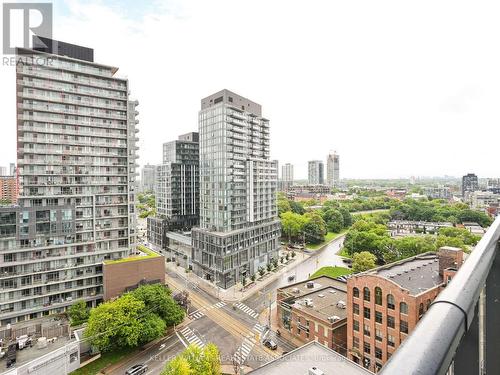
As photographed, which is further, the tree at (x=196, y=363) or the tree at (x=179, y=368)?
the tree at (x=196, y=363)

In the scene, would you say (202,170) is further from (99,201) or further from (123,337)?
(123,337)

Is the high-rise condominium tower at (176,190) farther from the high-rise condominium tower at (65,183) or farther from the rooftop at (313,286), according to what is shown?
the rooftop at (313,286)

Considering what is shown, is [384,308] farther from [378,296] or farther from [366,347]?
[366,347]

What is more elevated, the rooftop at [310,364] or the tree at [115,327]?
the rooftop at [310,364]

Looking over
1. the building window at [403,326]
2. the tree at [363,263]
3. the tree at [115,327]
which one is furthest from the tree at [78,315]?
the tree at [363,263]

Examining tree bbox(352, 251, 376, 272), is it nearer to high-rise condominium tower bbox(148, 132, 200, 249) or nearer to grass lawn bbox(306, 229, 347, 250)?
grass lawn bbox(306, 229, 347, 250)

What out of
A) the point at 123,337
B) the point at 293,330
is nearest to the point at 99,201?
the point at 123,337

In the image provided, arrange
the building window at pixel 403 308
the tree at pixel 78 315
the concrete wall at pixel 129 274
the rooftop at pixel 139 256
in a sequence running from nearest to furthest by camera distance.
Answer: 1. the building window at pixel 403 308
2. the tree at pixel 78 315
3. the concrete wall at pixel 129 274
4. the rooftop at pixel 139 256
